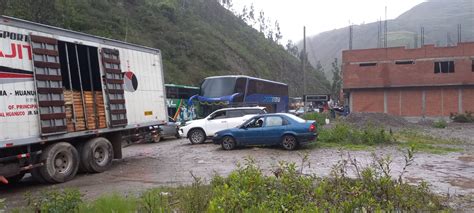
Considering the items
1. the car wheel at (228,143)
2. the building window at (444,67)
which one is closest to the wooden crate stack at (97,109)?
the car wheel at (228,143)

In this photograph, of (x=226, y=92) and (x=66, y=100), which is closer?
(x=66, y=100)

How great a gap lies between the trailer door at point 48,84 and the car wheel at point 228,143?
7137 mm

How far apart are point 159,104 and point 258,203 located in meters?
11.1

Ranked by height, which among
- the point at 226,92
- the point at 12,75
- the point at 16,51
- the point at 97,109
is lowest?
the point at 97,109

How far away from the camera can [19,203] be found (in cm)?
826

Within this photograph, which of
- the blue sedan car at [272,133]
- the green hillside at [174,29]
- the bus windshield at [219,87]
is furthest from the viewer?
the green hillside at [174,29]

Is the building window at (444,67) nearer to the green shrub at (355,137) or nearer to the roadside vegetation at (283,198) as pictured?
the green shrub at (355,137)

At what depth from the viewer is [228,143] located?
16344 mm

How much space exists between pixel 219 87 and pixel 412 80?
27779 mm

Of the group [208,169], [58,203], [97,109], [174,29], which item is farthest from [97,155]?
[174,29]

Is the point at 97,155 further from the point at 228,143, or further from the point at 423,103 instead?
the point at 423,103

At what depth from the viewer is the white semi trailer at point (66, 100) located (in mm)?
9250

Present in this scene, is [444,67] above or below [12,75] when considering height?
above

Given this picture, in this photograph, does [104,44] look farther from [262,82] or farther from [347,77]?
[347,77]
